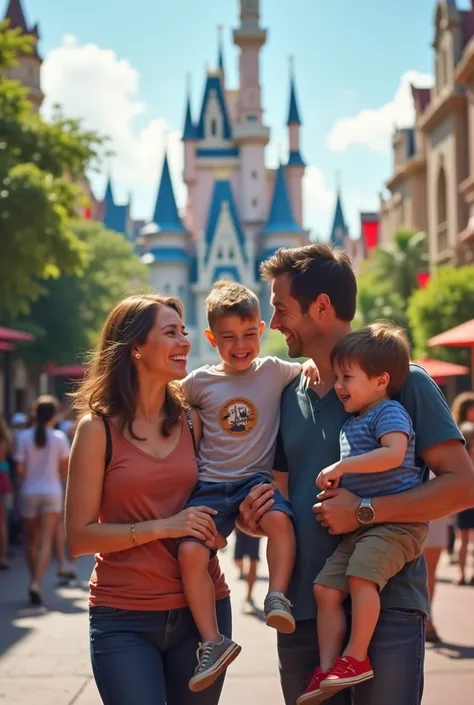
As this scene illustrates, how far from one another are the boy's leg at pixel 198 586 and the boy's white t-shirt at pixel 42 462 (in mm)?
8833

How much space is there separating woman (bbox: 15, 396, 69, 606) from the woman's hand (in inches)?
334

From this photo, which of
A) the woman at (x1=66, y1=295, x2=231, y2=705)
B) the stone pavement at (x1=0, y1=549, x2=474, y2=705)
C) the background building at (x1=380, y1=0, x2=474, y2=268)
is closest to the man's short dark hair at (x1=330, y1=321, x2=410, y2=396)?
the woman at (x1=66, y1=295, x2=231, y2=705)

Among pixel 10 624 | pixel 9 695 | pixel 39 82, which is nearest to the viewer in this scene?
pixel 9 695

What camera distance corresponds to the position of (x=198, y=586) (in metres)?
3.82

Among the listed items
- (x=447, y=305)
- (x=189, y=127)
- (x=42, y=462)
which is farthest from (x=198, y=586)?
(x=189, y=127)

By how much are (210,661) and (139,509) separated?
545 mm

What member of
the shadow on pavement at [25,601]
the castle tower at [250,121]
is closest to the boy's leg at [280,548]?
the shadow on pavement at [25,601]

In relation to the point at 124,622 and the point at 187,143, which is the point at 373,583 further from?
the point at 187,143

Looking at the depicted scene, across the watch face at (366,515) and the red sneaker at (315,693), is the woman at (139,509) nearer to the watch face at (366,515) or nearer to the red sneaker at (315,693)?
the red sneaker at (315,693)

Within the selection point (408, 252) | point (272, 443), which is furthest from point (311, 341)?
point (408, 252)

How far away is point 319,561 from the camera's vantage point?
3.81m

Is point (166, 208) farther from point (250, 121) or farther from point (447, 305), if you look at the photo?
point (447, 305)

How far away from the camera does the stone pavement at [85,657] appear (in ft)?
24.4

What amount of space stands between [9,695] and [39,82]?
7150 cm
